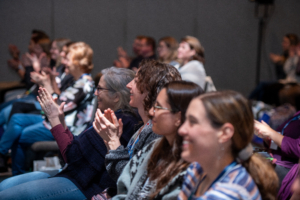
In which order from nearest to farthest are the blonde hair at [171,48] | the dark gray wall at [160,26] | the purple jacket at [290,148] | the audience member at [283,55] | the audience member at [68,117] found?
the purple jacket at [290,148] < the audience member at [68,117] < the blonde hair at [171,48] < the dark gray wall at [160,26] < the audience member at [283,55]

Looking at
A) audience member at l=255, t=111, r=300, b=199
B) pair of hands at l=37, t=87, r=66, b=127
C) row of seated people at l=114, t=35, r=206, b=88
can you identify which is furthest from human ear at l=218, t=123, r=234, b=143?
row of seated people at l=114, t=35, r=206, b=88

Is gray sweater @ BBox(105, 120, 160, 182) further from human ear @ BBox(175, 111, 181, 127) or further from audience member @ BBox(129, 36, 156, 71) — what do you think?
audience member @ BBox(129, 36, 156, 71)

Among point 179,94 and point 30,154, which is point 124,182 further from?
point 30,154

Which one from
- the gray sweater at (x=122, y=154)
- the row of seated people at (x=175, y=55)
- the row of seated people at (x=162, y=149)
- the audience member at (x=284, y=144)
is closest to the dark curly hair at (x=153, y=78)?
the row of seated people at (x=162, y=149)

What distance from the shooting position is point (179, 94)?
1307mm

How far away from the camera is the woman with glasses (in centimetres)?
127

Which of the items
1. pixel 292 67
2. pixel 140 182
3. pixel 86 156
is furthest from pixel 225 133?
pixel 292 67

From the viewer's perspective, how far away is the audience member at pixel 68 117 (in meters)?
2.96

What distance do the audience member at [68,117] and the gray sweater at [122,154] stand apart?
4.52 feet

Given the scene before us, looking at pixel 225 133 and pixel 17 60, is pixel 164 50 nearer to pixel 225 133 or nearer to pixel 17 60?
pixel 17 60

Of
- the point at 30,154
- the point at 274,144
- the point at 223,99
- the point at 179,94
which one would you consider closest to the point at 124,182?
the point at 179,94

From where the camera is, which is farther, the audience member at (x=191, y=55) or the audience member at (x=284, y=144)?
the audience member at (x=191, y=55)

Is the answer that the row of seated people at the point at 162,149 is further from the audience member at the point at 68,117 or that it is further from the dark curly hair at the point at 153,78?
the audience member at the point at 68,117

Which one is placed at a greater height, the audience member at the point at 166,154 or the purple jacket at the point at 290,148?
the audience member at the point at 166,154
